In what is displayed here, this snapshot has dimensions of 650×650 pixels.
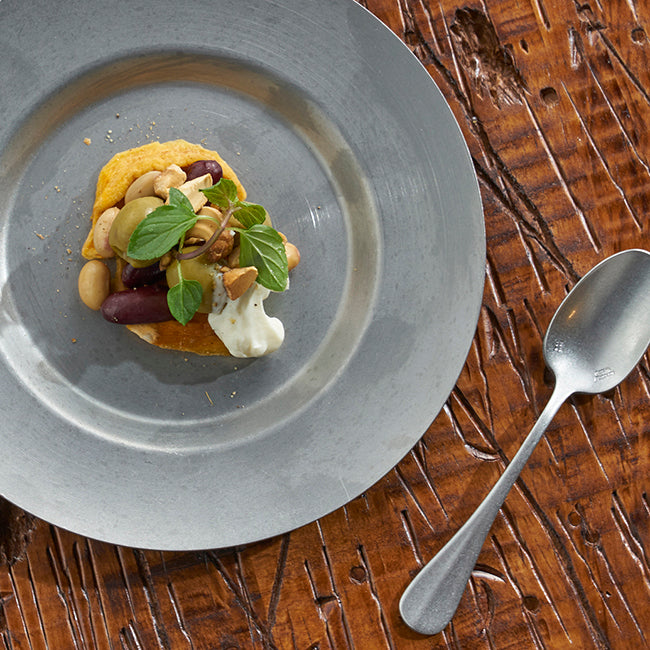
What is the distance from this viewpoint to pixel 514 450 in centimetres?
158

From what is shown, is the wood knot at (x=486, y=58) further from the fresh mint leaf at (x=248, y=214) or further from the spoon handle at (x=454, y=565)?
the spoon handle at (x=454, y=565)

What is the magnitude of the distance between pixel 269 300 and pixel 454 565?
0.85 m

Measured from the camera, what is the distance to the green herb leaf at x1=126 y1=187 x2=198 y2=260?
1.29m

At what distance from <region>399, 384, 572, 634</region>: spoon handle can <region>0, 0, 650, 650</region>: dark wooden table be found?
1.8 inches

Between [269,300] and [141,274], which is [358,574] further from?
[141,274]

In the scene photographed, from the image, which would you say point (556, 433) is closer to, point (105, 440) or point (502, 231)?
point (502, 231)

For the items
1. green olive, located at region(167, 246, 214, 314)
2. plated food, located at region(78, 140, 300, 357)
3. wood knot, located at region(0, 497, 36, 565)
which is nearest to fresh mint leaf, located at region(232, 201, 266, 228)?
plated food, located at region(78, 140, 300, 357)

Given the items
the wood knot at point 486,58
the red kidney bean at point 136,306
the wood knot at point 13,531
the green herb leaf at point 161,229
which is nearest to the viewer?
the green herb leaf at point 161,229

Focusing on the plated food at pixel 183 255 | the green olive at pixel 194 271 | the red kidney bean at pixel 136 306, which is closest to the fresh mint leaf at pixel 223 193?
the plated food at pixel 183 255

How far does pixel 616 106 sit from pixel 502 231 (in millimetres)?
486

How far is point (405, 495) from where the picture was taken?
5.12 ft

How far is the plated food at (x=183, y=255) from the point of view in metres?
1.33

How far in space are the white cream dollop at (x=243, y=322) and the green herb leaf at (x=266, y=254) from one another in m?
0.07

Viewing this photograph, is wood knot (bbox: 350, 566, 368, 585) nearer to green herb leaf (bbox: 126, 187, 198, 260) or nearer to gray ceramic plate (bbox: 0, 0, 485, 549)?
gray ceramic plate (bbox: 0, 0, 485, 549)
